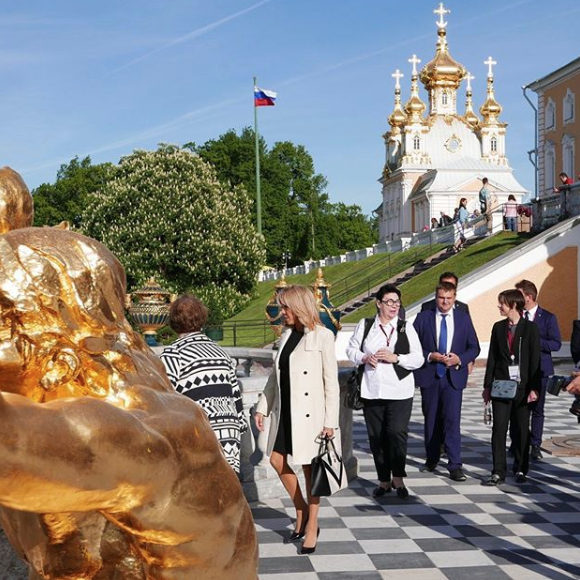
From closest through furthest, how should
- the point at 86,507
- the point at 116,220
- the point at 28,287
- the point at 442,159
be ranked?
the point at 86,507
the point at 28,287
the point at 116,220
the point at 442,159

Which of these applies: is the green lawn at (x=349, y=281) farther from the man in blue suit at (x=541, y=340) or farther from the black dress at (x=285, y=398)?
the black dress at (x=285, y=398)

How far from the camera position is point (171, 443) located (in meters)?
1.05

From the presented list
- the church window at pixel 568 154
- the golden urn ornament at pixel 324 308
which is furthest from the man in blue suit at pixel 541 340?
the church window at pixel 568 154

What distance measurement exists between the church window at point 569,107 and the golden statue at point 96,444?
51.6 meters

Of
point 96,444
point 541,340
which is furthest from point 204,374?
point 541,340

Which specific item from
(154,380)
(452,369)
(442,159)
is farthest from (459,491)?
(442,159)

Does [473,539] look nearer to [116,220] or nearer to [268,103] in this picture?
[116,220]

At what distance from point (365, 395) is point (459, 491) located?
4.29ft

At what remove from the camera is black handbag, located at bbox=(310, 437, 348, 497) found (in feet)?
18.6

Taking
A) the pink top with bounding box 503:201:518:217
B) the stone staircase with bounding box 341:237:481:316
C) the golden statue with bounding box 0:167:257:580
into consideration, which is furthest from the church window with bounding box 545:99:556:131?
the golden statue with bounding box 0:167:257:580

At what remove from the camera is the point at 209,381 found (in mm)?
4684

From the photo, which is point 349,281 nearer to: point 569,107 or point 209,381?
point 569,107

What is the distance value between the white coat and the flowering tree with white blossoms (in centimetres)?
2999

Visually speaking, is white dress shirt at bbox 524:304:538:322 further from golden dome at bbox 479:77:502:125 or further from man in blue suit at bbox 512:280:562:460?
golden dome at bbox 479:77:502:125
